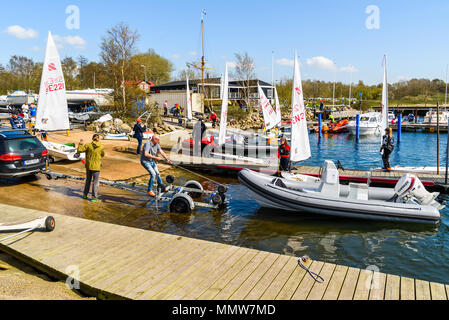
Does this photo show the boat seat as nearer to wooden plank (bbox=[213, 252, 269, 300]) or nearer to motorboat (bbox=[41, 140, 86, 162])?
wooden plank (bbox=[213, 252, 269, 300])

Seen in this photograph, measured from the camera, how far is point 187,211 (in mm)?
9258

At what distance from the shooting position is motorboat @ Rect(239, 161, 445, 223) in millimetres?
8586

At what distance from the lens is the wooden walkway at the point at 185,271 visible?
4.44 metres

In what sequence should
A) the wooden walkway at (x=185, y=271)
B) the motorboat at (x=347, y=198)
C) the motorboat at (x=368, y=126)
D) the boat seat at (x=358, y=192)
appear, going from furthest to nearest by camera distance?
the motorboat at (x=368, y=126)
the boat seat at (x=358, y=192)
the motorboat at (x=347, y=198)
the wooden walkway at (x=185, y=271)

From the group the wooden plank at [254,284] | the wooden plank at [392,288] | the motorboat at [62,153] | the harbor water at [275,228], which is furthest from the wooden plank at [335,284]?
the motorboat at [62,153]

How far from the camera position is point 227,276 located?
4930 millimetres

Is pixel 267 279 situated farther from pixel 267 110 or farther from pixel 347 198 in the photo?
pixel 267 110

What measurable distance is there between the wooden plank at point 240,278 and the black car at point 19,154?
8173 mm

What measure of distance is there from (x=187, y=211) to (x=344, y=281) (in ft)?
17.5

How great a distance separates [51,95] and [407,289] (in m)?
13.2

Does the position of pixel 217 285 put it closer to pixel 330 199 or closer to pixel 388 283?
pixel 388 283

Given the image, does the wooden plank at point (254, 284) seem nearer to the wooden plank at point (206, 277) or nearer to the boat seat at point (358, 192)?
the wooden plank at point (206, 277)
